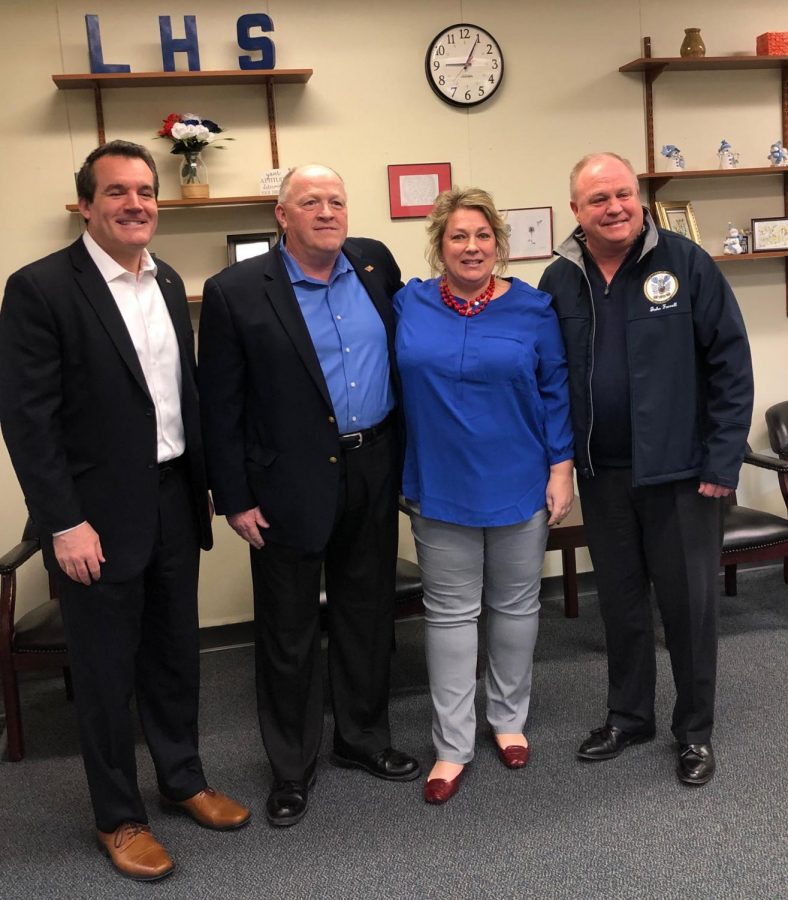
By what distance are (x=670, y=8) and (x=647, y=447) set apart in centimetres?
234

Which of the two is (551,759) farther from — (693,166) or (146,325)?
(693,166)

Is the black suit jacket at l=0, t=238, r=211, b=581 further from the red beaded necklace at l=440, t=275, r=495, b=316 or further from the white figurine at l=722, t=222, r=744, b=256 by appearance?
the white figurine at l=722, t=222, r=744, b=256

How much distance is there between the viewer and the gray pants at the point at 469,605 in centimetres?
238

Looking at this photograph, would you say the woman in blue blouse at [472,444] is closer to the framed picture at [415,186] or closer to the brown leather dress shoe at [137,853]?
the brown leather dress shoe at [137,853]

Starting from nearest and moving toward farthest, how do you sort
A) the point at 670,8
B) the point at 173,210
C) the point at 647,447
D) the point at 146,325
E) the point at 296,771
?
1. the point at 146,325
2. the point at 647,447
3. the point at 296,771
4. the point at 173,210
5. the point at 670,8

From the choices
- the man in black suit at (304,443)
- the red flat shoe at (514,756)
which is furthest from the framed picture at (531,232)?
the red flat shoe at (514,756)

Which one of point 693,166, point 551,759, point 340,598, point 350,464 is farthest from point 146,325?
point 693,166

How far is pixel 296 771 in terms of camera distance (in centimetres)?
243

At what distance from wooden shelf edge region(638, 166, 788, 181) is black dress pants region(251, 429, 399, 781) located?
6.38 ft

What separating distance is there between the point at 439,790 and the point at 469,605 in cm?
48

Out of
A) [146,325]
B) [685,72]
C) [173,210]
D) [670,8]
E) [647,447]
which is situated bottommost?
[647,447]

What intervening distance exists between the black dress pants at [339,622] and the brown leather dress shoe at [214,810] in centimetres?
14

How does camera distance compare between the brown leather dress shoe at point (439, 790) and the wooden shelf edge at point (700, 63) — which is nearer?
the brown leather dress shoe at point (439, 790)

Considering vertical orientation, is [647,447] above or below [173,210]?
below
